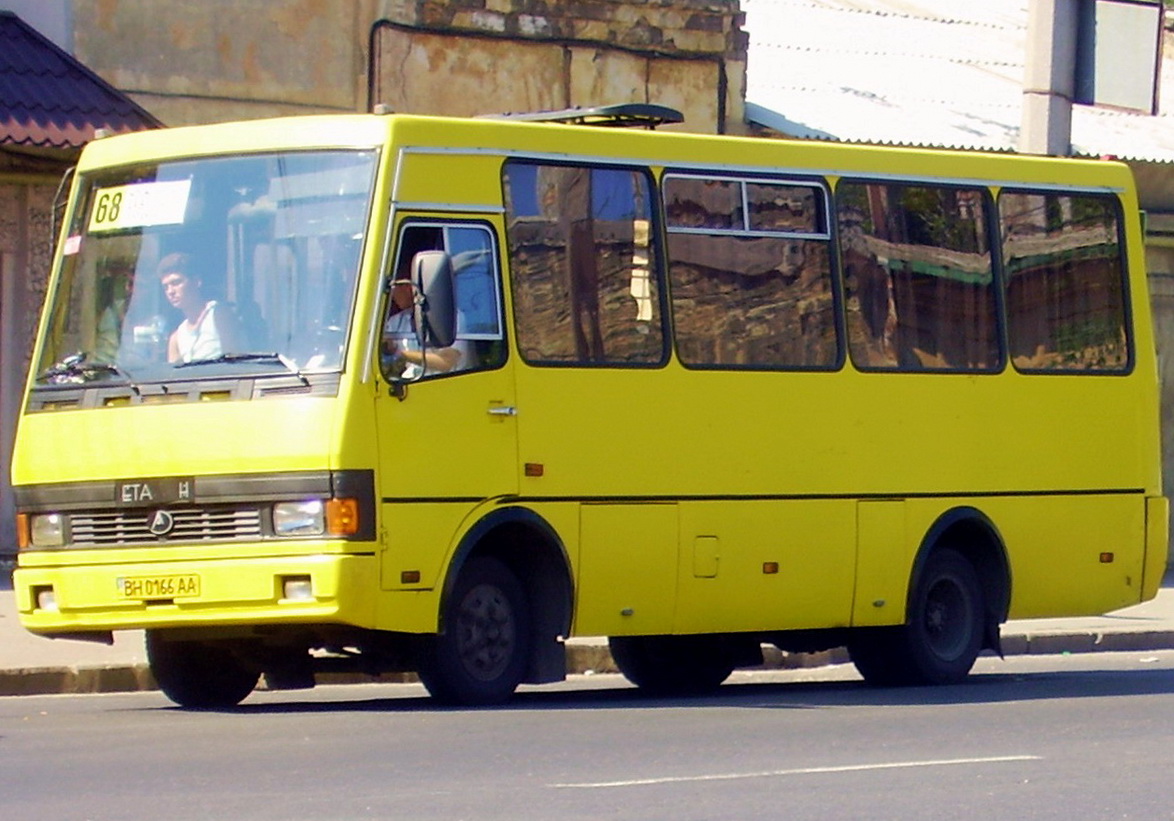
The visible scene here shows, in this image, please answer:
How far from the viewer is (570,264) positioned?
13250 millimetres

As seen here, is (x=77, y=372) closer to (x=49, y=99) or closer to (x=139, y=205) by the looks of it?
(x=139, y=205)

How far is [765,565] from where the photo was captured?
14.1 m

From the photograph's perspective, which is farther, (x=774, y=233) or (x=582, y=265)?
(x=774, y=233)

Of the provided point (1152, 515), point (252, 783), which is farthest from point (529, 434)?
point (1152, 515)

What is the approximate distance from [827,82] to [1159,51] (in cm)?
806

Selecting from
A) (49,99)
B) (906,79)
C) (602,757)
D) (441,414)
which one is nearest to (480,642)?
(441,414)

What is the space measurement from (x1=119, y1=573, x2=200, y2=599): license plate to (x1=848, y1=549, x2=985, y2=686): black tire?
4.58 m

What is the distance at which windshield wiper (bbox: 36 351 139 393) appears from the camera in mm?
12742

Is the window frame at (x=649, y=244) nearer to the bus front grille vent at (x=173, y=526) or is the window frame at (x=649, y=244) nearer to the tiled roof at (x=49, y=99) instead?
the bus front grille vent at (x=173, y=526)

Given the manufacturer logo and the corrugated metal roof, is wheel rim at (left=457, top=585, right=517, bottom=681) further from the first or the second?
the corrugated metal roof

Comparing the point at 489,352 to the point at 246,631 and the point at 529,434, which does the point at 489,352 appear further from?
the point at 246,631

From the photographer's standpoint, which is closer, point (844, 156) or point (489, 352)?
point (489, 352)

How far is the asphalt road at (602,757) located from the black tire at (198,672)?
0.59ft

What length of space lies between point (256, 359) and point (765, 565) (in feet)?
10.5
